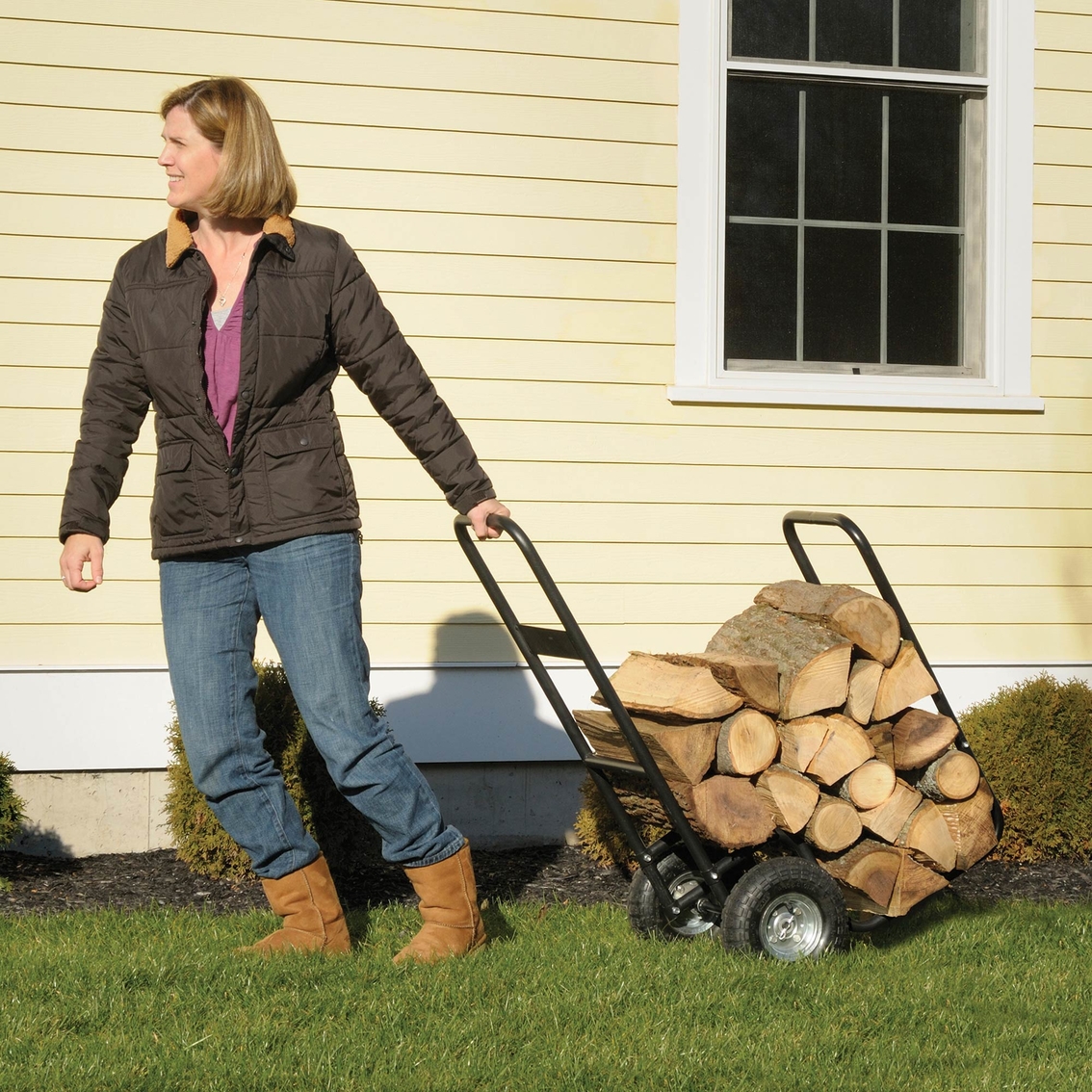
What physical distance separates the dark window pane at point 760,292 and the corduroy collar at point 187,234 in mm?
2469

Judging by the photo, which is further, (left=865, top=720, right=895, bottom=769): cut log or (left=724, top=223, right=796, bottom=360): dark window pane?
(left=724, top=223, right=796, bottom=360): dark window pane

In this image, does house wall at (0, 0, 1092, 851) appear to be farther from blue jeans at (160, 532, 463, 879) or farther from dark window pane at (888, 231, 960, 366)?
blue jeans at (160, 532, 463, 879)

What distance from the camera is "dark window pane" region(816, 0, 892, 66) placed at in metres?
5.33

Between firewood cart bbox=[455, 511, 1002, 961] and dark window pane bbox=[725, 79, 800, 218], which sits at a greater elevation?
dark window pane bbox=[725, 79, 800, 218]

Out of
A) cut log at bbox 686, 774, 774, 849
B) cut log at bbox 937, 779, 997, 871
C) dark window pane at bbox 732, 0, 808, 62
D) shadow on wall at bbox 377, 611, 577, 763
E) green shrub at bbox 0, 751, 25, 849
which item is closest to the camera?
cut log at bbox 686, 774, 774, 849

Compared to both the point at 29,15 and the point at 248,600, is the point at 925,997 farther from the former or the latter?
the point at 29,15

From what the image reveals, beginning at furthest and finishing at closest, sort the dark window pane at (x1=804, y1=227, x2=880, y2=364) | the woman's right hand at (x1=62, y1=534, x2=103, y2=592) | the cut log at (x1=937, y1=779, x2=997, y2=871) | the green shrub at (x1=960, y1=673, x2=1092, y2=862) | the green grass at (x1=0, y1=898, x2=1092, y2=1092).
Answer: the dark window pane at (x1=804, y1=227, x2=880, y2=364) → the green shrub at (x1=960, y1=673, x2=1092, y2=862) → the cut log at (x1=937, y1=779, x2=997, y2=871) → the woman's right hand at (x1=62, y1=534, x2=103, y2=592) → the green grass at (x1=0, y1=898, x2=1092, y2=1092)

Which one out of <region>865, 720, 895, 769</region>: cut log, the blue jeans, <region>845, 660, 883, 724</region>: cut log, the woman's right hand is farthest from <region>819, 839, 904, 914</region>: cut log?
the woman's right hand

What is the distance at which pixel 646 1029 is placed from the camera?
288cm

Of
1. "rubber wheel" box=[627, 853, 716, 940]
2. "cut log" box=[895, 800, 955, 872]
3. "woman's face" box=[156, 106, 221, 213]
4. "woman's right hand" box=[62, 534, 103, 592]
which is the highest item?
"woman's face" box=[156, 106, 221, 213]

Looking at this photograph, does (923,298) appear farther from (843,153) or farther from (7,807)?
(7,807)

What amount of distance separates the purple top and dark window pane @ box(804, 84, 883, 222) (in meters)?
2.96

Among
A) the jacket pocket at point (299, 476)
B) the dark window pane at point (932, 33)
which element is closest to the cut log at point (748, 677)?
the jacket pocket at point (299, 476)

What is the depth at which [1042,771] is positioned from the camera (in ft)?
15.7
